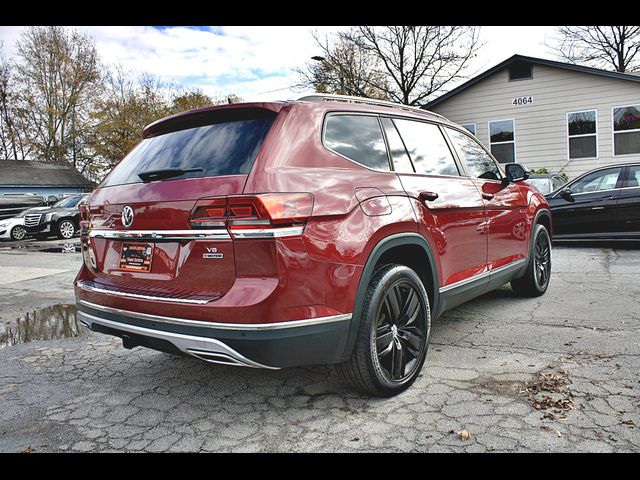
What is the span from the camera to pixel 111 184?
3.27 meters

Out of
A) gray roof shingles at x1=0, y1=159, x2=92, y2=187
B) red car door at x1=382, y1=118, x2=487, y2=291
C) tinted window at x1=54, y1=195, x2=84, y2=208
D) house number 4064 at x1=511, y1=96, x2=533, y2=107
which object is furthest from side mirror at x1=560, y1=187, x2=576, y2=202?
gray roof shingles at x1=0, y1=159, x2=92, y2=187

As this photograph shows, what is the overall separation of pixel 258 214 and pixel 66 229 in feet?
54.6

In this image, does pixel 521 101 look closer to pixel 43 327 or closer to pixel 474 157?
pixel 474 157

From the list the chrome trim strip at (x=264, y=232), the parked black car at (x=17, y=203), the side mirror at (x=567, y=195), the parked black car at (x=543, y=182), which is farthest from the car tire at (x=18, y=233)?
the chrome trim strip at (x=264, y=232)

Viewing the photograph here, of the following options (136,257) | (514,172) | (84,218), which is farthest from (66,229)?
(136,257)

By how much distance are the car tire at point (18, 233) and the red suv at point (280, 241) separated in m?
15.8

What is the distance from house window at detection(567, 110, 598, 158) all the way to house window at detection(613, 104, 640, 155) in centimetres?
53

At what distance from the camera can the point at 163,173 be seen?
2.89 m

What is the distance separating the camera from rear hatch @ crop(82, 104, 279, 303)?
2.60m

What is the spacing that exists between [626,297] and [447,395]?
3.42 meters

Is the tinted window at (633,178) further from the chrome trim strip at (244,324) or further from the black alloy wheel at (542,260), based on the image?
the chrome trim strip at (244,324)

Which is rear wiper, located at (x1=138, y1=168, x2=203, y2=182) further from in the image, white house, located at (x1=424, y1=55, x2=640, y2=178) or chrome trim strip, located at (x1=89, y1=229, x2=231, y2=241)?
white house, located at (x1=424, y1=55, x2=640, y2=178)

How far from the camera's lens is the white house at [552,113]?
15.4 meters
